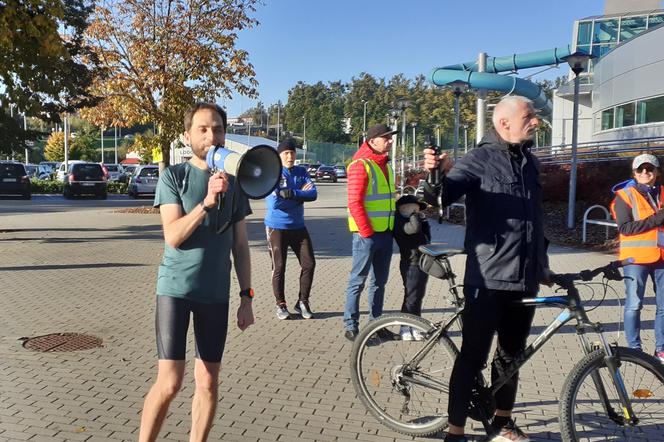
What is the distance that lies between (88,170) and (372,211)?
27.5 meters

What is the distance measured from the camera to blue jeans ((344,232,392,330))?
5.84 metres

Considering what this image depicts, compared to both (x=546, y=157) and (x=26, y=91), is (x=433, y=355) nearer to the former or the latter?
(x=26, y=91)

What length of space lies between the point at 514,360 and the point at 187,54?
693 inches

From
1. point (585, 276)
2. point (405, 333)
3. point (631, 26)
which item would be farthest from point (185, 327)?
point (631, 26)

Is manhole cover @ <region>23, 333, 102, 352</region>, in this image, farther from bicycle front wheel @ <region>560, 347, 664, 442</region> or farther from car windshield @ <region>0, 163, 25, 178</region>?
car windshield @ <region>0, 163, 25, 178</region>

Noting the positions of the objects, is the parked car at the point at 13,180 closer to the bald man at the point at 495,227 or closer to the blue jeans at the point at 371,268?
the blue jeans at the point at 371,268

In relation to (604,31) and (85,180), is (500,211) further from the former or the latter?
(604,31)

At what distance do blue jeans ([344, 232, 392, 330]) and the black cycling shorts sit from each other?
277cm

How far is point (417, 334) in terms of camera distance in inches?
157

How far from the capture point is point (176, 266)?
10.1 ft

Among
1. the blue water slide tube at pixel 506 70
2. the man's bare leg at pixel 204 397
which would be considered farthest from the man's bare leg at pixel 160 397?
the blue water slide tube at pixel 506 70

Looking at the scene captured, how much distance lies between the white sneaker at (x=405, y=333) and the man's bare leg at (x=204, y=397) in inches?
51.3

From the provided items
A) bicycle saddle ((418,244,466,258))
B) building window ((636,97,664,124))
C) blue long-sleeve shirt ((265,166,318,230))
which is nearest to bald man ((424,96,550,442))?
bicycle saddle ((418,244,466,258))

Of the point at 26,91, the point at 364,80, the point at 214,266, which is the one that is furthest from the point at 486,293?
the point at 364,80
